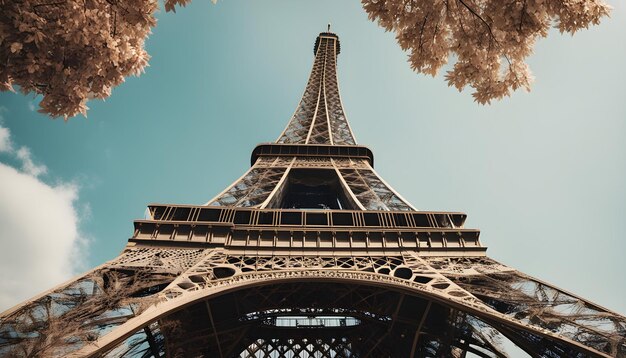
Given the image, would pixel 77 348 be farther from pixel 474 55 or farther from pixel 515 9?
pixel 515 9

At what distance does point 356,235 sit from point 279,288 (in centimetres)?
378

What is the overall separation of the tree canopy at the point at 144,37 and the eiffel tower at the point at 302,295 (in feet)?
17.8

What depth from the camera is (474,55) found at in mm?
5234

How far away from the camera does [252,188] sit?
21312mm

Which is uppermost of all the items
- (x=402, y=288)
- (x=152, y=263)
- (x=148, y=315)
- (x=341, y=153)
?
(x=341, y=153)

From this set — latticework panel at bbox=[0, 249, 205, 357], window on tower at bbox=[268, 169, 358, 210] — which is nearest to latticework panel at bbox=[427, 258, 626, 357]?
latticework panel at bbox=[0, 249, 205, 357]

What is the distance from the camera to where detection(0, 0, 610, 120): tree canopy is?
4.31 m

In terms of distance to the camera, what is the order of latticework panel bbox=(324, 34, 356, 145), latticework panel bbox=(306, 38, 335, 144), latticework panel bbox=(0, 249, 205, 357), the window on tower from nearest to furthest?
latticework panel bbox=(0, 249, 205, 357)
the window on tower
latticework panel bbox=(306, 38, 335, 144)
latticework panel bbox=(324, 34, 356, 145)

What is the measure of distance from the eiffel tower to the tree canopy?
5.41 meters

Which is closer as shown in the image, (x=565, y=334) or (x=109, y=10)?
(x=109, y=10)

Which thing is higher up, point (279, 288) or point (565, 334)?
point (279, 288)

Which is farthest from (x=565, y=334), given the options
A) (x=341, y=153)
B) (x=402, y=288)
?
(x=341, y=153)

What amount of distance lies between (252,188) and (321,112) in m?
17.9

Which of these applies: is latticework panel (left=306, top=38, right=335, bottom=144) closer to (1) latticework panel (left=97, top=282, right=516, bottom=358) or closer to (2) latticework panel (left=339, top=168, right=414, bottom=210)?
(2) latticework panel (left=339, top=168, right=414, bottom=210)
